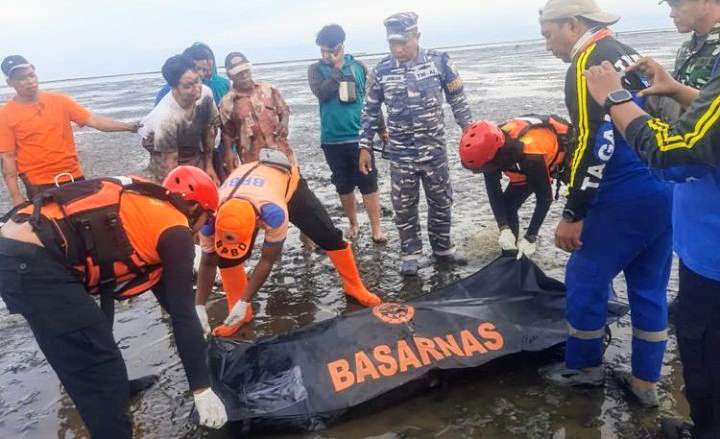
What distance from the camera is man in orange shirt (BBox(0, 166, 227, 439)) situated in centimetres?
233

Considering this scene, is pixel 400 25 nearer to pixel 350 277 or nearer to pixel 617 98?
pixel 350 277

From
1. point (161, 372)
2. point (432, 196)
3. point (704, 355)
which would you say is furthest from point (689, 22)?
point (161, 372)

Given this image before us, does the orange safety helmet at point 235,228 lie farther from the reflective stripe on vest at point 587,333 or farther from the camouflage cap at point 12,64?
the camouflage cap at point 12,64

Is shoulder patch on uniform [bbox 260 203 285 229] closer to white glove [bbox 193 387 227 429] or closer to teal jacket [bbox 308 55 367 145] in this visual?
white glove [bbox 193 387 227 429]

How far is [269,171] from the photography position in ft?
12.2

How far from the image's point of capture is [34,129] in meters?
4.64

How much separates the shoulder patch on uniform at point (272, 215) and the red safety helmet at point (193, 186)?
602mm

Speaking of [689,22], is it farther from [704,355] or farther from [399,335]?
[399,335]

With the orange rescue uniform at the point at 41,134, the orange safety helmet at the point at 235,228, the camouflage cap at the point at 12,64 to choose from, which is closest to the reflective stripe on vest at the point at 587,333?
the orange safety helmet at the point at 235,228

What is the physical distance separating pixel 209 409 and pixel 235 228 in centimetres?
95

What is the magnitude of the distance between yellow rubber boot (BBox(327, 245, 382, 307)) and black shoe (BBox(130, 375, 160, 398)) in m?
1.46

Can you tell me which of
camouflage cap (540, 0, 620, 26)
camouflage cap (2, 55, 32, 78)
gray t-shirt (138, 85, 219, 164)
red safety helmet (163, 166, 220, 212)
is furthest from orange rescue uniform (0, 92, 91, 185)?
camouflage cap (540, 0, 620, 26)

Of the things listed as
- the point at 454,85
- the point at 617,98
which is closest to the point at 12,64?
the point at 454,85

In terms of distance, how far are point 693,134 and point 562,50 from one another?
41.6 inches
